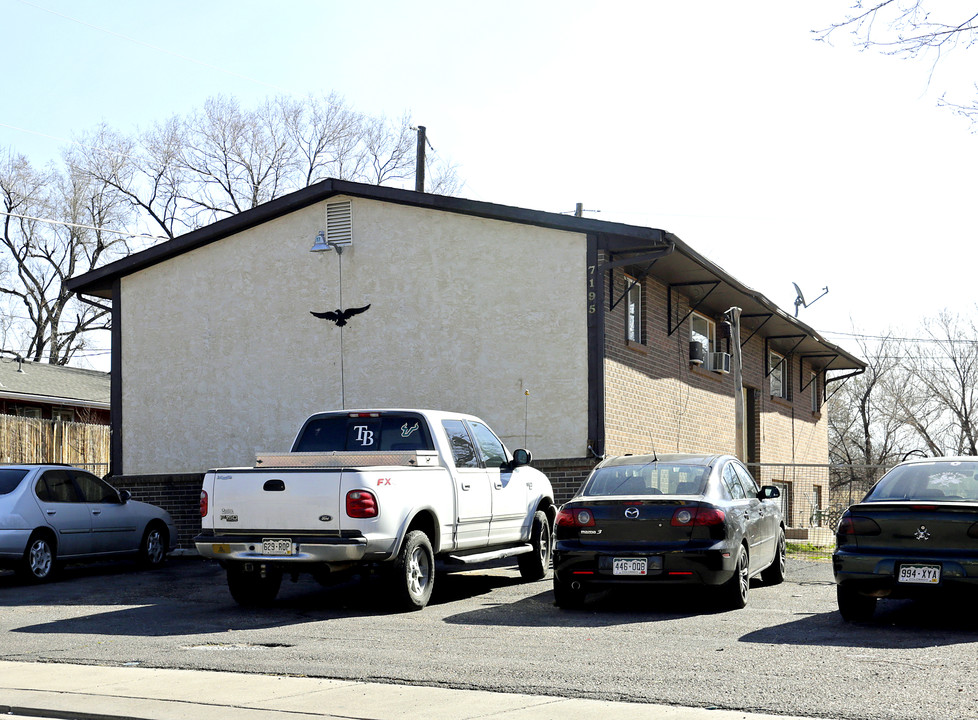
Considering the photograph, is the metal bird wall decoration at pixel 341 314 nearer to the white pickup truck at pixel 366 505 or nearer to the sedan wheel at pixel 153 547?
the sedan wheel at pixel 153 547

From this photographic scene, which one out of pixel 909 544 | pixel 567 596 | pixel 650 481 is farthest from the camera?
pixel 650 481

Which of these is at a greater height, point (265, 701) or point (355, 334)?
point (355, 334)

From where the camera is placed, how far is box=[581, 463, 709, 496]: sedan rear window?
1105 centimetres

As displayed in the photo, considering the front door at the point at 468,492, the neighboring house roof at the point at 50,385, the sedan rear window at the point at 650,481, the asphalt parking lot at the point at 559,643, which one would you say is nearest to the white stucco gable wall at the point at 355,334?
the front door at the point at 468,492

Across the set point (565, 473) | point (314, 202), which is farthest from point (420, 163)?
point (565, 473)

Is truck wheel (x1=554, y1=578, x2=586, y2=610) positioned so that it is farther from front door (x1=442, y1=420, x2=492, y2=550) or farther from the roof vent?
the roof vent

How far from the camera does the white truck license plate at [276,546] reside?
1077 centimetres

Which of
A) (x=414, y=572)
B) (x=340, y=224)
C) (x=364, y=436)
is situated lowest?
(x=414, y=572)

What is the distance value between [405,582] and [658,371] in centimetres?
977

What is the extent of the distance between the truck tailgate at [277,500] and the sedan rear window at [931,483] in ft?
16.2

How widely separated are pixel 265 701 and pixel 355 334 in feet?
40.7

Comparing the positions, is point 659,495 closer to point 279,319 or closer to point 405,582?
point 405,582

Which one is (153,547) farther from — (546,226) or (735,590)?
(735,590)

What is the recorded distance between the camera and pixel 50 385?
33.1m
